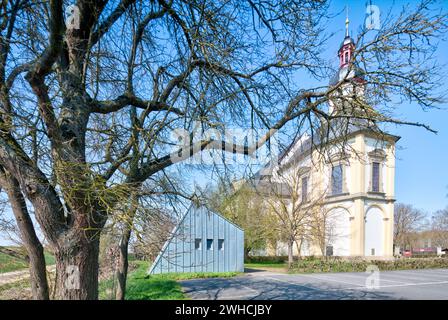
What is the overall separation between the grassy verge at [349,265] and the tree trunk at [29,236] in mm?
→ 18886

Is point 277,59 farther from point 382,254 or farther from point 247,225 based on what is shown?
point 382,254

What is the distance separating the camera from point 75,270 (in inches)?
126

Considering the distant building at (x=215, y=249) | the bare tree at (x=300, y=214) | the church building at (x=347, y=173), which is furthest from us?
the bare tree at (x=300, y=214)

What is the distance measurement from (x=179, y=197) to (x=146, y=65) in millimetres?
2581

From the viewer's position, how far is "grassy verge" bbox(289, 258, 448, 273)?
20203 millimetres

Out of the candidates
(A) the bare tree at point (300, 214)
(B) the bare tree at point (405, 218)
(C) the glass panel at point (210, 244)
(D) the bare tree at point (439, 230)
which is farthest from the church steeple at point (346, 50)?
(B) the bare tree at point (405, 218)

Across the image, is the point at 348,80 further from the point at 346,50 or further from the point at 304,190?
the point at 304,190

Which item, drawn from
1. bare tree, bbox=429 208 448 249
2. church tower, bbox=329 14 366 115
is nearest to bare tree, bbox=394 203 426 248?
bare tree, bbox=429 208 448 249

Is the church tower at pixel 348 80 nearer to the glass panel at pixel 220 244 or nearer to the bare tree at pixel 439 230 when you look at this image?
the glass panel at pixel 220 244

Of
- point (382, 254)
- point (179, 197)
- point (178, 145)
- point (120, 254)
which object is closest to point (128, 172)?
point (178, 145)

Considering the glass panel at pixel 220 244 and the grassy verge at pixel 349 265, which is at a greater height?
the glass panel at pixel 220 244

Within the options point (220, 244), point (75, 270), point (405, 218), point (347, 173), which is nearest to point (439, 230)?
point (405, 218)

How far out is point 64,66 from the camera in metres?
3.55

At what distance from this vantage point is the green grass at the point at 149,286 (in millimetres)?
7258
